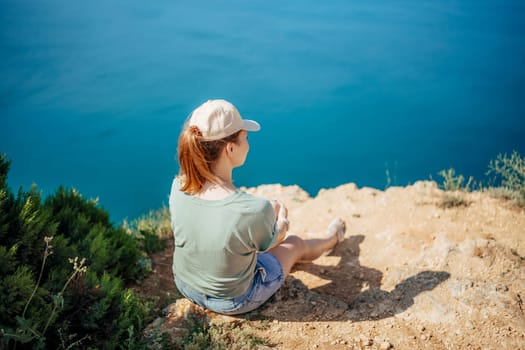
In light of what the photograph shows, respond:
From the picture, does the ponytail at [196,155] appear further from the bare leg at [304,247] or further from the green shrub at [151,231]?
the green shrub at [151,231]

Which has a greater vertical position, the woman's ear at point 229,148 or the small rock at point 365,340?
the woman's ear at point 229,148

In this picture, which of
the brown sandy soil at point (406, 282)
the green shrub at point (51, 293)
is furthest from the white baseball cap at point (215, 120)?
the brown sandy soil at point (406, 282)

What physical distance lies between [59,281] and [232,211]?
1.16 m

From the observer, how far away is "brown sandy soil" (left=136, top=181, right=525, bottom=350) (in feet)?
9.78

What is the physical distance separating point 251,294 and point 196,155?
1019mm

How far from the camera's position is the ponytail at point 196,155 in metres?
2.60

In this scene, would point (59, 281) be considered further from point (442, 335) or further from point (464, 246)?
point (464, 246)

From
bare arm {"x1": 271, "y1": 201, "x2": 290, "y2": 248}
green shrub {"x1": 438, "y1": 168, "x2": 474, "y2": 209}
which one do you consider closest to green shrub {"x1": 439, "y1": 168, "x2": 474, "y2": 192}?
green shrub {"x1": 438, "y1": 168, "x2": 474, "y2": 209}

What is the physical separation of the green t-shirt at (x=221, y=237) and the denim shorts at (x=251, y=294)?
0.06 meters

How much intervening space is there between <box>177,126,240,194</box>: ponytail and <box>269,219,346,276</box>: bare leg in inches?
36.7

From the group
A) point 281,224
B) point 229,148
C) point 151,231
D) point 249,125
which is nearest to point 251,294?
point 281,224

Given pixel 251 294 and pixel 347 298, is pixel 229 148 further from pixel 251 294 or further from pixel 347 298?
pixel 347 298

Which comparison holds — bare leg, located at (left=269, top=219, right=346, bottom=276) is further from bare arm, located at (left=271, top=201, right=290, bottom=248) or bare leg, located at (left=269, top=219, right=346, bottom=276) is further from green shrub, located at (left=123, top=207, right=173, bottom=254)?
green shrub, located at (left=123, top=207, right=173, bottom=254)

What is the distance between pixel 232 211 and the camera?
8.46ft
